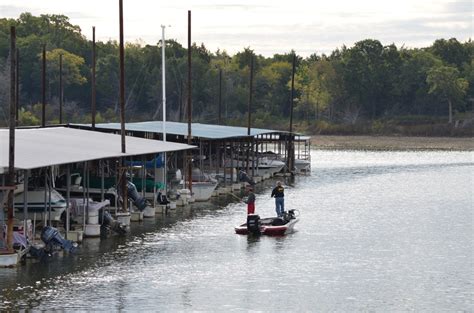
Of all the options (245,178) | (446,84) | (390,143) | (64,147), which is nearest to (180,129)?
(245,178)

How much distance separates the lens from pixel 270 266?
39.1 meters

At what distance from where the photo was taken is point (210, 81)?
532 ft

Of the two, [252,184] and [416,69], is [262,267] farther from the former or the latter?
[416,69]

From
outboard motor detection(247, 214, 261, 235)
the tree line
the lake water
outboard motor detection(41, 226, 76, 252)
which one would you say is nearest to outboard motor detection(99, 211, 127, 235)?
the lake water

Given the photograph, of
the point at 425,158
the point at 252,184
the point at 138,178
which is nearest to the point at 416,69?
the point at 425,158

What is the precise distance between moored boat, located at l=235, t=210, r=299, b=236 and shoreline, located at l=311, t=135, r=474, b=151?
92611 mm

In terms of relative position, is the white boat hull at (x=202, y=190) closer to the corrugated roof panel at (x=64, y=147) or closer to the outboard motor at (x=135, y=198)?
the corrugated roof panel at (x=64, y=147)

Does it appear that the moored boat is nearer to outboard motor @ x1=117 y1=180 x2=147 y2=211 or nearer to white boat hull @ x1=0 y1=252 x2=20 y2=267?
outboard motor @ x1=117 y1=180 x2=147 y2=211

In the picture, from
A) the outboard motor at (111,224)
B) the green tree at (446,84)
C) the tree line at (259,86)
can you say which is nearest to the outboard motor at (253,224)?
the outboard motor at (111,224)

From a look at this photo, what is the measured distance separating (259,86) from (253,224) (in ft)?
417

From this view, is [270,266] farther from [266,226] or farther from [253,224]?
[266,226]

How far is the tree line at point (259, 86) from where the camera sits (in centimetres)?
15412

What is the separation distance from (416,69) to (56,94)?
173 feet

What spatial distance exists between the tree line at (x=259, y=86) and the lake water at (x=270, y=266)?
306 ft
